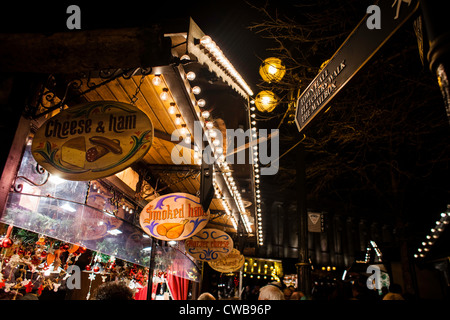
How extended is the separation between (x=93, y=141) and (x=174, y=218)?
3.34 meters

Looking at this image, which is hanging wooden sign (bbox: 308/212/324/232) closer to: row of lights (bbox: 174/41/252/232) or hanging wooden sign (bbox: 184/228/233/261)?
row of lights (bbox: 174/41/252/232)

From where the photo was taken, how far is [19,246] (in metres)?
7.01

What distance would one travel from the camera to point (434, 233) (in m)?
14.1

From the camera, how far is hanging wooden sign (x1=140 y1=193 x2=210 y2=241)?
6.23 meters

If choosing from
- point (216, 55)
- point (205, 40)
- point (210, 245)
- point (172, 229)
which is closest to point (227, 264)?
point (210, 245)

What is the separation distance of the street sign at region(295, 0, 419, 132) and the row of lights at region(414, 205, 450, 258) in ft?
46.0

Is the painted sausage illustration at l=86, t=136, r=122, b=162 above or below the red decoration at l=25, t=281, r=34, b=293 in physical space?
above

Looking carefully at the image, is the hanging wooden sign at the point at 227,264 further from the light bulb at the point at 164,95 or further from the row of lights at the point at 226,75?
the light bulb at the point at 164,95

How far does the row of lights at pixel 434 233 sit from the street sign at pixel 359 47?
46.0 ft

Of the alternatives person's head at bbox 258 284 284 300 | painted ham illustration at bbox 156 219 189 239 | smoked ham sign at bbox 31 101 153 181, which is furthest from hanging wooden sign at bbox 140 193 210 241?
smoked ham sign at bbox 31 101 153 181

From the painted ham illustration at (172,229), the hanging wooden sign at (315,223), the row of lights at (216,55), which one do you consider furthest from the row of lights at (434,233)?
the row of lights at (216,55)

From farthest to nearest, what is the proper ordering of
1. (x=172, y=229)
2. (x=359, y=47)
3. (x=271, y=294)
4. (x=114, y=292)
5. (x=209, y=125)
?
(x=172, y=229), (x=209, y=125), (x=271, y=294), (x=114, y=292), (x=359, y=47)

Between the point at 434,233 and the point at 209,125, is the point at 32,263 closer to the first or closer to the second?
the point at 209,125

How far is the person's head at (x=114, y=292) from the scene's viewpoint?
2.80 metres
